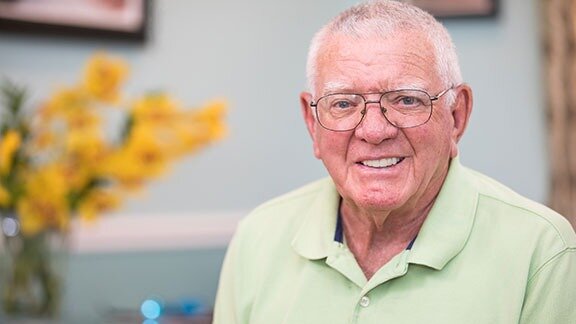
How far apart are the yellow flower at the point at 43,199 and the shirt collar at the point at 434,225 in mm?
691

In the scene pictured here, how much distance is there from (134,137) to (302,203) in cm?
52

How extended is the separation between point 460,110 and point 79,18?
151 centimetres

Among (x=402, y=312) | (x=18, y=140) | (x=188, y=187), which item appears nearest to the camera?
(x=402, y=312)

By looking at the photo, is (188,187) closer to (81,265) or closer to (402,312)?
(81,265)

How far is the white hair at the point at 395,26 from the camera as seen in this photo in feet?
4.89

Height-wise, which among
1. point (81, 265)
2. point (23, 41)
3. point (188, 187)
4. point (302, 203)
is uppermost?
point (23, 41)

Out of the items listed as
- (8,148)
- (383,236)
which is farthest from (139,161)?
(383,236)

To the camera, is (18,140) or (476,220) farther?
(18,140)

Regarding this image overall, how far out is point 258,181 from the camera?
3.01m

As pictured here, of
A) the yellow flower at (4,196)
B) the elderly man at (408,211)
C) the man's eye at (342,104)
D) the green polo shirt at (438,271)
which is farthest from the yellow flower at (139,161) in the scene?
the man's eye at (342,104)

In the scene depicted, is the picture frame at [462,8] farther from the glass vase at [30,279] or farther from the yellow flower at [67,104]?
the glass vase at [30,279]

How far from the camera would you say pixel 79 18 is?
9.08 ft

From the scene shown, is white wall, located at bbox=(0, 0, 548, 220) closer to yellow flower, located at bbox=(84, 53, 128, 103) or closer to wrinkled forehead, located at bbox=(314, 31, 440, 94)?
yellow flower, located at bbox=(84, 53, 128, 103)

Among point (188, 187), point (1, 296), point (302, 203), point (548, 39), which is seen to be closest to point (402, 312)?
point (302, 203)
